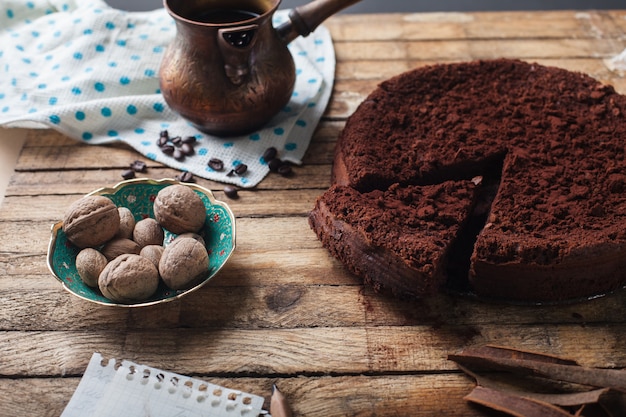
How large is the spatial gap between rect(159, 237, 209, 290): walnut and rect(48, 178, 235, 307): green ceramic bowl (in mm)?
33

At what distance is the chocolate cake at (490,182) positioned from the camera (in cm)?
204

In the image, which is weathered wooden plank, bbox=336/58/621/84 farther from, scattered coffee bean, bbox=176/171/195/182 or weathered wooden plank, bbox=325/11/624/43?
scattered coffee bean, bbox=176/171/195/182

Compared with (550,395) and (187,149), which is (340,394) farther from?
(187,149)

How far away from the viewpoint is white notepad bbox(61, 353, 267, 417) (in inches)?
71.5

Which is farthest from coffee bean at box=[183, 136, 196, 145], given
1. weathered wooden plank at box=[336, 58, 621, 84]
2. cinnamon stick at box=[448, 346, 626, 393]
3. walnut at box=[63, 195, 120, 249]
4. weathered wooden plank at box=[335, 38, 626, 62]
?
cinnamon stick at box=[448, 346, 626, 393]

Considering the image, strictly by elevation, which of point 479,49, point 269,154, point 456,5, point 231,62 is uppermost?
point 231,62

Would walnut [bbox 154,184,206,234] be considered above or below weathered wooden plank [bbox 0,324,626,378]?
above

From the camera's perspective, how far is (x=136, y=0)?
4.52m

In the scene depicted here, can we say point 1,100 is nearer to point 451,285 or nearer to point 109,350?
point 109,350

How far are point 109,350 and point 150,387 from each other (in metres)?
0.22

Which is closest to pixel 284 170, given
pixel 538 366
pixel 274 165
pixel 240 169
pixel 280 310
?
pixel 274 165

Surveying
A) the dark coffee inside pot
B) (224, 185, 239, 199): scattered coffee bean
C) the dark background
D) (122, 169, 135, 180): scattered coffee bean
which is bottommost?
the dark background

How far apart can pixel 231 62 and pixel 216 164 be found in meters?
0.40

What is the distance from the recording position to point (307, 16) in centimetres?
266
